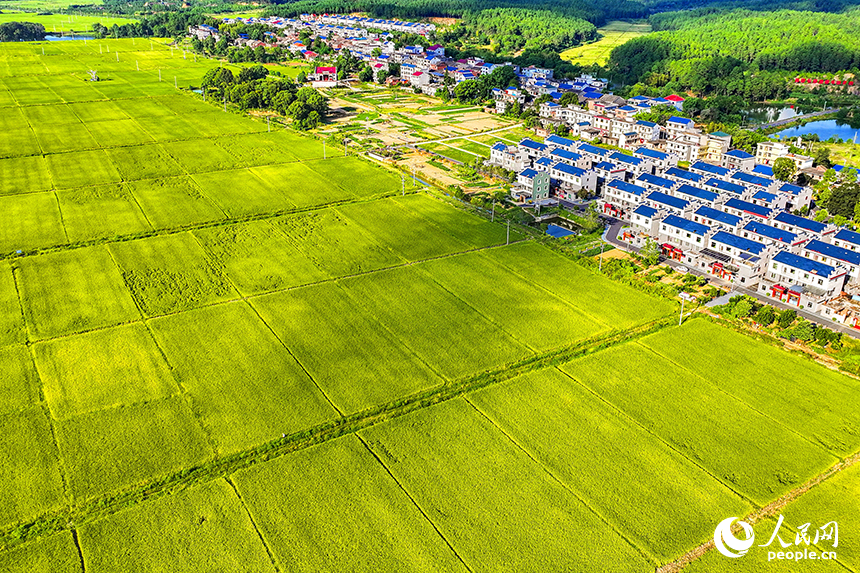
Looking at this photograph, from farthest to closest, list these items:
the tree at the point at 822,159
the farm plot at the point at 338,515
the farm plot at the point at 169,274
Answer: the tree at the point at 822,159 < the farm plot at the point at 169,274 < the farm plot at the point at 338,515

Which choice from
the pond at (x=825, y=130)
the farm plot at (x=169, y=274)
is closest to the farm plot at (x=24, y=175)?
the farm plot at (x=169, y=274)

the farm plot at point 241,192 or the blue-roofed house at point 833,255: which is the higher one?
the farm plot at point 241,192

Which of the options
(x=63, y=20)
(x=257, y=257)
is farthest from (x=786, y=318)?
(x=63, y=20)

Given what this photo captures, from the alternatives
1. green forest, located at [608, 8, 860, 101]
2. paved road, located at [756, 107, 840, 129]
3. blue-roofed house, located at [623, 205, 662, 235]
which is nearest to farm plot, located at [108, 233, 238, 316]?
blue-roofed house, located at [623, 205, 662, 235]

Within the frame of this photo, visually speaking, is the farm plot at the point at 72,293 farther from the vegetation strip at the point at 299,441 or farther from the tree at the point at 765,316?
the tree at the point at 765,316

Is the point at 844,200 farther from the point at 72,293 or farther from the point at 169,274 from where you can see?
the point at 72,293

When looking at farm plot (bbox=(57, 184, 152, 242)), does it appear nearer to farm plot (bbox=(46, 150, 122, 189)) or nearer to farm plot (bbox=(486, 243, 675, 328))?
farm plot (bbox=(46, 150, 122, 189))
